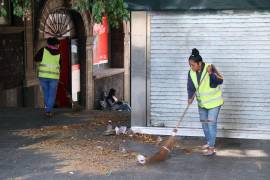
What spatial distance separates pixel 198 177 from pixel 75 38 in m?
10.7

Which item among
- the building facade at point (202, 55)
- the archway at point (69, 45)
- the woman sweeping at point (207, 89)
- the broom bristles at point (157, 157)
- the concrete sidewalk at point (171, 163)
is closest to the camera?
the concrete sidewalk at point (171, 163)

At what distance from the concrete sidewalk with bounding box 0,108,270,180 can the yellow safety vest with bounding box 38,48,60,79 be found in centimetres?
166

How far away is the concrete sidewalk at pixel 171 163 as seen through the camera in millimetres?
6629

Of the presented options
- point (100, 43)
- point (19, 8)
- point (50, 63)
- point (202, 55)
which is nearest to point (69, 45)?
point (100, 43)

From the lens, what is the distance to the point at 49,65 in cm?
1032

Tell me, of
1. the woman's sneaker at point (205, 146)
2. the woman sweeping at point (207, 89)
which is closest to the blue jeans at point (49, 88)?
the woman's sneaker at point (205, 146)

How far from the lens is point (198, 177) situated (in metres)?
6.55

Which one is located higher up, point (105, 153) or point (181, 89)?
point (181, 89)

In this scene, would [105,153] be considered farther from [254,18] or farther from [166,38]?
[254,18]

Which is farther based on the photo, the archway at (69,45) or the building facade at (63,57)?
the archway at (69,45)

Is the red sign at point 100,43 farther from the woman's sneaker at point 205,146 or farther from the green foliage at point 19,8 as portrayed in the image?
the woman's sneaker at point 205,146

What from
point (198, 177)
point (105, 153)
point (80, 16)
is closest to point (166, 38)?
point (105, 153)

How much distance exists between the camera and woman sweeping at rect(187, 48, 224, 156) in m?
7.37

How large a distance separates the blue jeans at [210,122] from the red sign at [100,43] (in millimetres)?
10570
